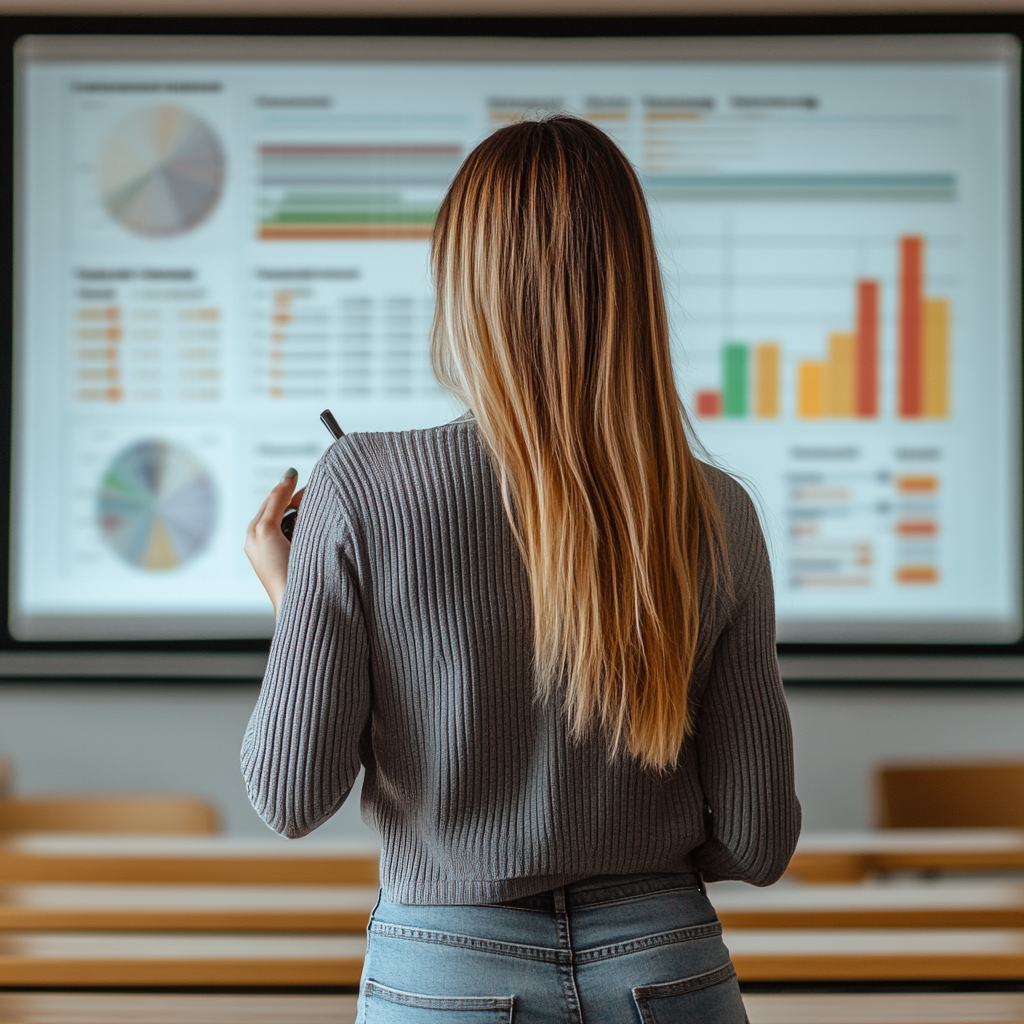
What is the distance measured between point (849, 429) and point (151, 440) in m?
2.05

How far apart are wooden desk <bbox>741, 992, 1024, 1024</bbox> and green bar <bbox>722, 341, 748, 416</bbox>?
1.96 metres

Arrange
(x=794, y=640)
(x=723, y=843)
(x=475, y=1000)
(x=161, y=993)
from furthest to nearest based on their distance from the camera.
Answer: (x=794, y=640) < (x=161, y=993) < (x=723, y=843) < (x=475, y=1000)

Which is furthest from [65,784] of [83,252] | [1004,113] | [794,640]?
[1004,113]

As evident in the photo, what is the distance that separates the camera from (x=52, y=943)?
4.67 ft

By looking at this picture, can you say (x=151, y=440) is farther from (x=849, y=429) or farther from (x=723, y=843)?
(x=723, y=843)

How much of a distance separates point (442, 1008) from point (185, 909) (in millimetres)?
983

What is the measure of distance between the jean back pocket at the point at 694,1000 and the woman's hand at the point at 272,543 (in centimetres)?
41

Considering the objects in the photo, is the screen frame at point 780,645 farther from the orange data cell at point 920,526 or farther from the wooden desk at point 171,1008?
the wooden desk at point 171,1008

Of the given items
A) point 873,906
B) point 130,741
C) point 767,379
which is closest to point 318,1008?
point 873,906

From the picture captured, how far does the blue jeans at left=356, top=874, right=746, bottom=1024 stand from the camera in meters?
0.73

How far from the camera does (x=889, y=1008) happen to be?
125 centimetres

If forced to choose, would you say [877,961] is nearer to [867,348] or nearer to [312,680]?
[312,680]

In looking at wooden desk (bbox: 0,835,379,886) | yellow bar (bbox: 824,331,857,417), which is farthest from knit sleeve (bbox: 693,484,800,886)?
yellow bar (bbox: 824,331,857,417)

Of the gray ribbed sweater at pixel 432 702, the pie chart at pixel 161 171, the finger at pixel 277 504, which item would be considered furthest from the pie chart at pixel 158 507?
the gray ribbed sweater at pixel 432 702
